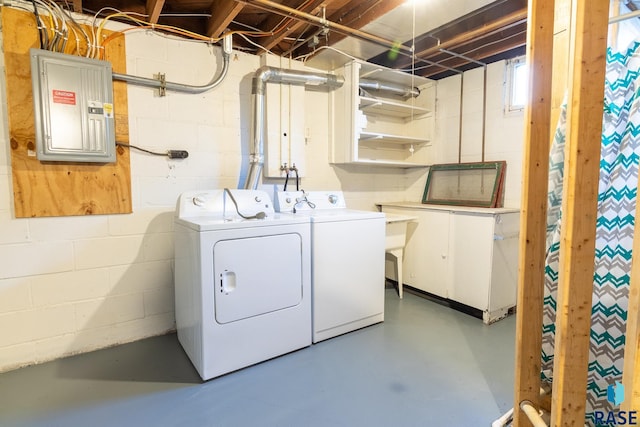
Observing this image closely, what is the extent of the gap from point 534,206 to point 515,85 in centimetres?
211

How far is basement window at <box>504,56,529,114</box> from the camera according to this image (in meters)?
2.96

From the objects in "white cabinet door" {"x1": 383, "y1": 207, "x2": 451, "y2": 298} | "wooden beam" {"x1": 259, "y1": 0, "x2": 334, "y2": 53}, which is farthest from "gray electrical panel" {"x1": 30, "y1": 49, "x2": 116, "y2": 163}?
"white cabinet door" {"x1": 383, "y1": 207, "x2": 451, "y2": 298}

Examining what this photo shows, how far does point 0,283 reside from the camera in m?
1.98

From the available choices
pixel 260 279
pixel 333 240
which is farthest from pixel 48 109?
pixel 333 240

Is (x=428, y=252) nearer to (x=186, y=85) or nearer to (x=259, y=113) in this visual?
(x=259, y=113)

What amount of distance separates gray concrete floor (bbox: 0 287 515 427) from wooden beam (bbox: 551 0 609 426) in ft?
1.89

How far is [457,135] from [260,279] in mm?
2603

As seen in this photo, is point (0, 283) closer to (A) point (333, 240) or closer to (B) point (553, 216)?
(A) point (333, 240)

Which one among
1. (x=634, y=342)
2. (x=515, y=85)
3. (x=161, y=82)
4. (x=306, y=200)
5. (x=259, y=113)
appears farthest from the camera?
(x=515, y=85)

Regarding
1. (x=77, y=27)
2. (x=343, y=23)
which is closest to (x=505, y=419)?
(x=343, y=23)

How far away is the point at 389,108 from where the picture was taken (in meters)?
3.54

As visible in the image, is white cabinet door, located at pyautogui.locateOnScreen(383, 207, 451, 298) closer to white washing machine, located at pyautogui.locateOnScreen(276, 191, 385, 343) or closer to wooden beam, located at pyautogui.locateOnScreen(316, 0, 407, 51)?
white washing machine, located at pyautogui.locateOnScreen(276, 191, 385, 343)

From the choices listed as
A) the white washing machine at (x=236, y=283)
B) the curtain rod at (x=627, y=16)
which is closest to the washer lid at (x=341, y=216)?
the white washing machine at (x=236, y=283)

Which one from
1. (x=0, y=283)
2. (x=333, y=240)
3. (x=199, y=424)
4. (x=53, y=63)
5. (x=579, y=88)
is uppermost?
(x=53, y=63)
